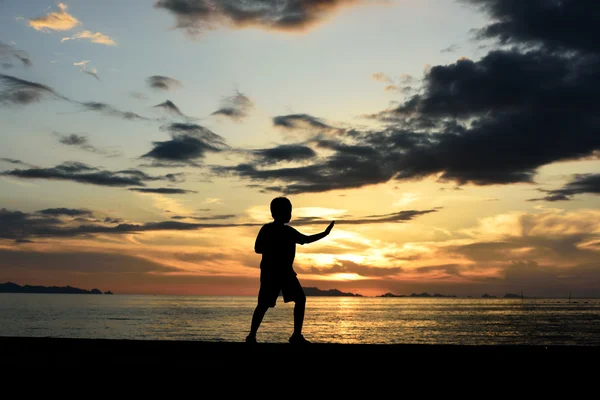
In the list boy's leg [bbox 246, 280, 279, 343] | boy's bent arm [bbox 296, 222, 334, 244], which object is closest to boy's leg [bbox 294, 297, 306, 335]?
boy's leg [bbox 246, 280, 279, 343]

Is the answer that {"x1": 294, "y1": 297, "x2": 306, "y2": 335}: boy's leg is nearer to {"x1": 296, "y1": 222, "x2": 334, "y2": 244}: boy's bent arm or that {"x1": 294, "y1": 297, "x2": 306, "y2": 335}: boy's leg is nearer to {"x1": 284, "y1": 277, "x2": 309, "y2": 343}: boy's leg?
{"x1": 284, "y1": 277, "x2": 309, "y2": 343}: boy's leg

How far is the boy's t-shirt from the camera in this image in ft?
28.0

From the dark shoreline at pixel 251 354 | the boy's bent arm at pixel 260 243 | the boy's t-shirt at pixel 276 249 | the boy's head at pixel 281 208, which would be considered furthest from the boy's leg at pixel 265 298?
the boy's head at pixel 281 208

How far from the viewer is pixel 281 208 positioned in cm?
864

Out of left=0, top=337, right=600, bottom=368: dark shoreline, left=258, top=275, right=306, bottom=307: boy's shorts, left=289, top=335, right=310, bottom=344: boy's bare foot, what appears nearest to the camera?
left=0, top=337, right=600, bottom=368: dark shoreline

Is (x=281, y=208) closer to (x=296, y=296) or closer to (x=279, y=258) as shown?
(x=279, y=258)

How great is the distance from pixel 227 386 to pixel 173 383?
50cm

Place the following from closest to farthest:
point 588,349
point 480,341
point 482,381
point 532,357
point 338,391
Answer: point 338,391 → point 482,381 → point 532,357 → point 588,349 → point 480,341

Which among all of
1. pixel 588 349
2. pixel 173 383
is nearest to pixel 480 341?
pixel 588 349

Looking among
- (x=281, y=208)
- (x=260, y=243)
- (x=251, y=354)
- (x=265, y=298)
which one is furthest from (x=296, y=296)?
(x=251, y=354)

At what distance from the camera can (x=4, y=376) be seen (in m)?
5.41

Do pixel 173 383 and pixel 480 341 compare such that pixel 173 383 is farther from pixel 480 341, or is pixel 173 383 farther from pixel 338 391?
pixel 480 341

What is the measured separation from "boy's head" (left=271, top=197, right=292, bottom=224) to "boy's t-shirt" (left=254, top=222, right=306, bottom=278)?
0.11 meters

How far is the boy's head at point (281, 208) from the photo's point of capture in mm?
8633
